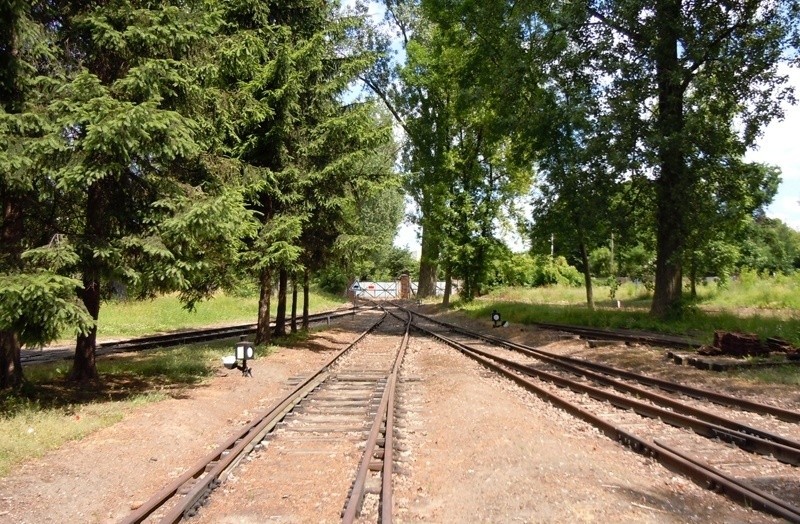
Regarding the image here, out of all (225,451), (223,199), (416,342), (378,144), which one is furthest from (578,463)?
(416,342)

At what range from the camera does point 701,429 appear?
7734 millimetres

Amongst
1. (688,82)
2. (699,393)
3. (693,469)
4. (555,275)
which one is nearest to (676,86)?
(688,82)

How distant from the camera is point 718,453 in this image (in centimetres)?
692

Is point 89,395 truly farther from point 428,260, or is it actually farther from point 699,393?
point 428,260

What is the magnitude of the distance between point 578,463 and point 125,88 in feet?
26.5

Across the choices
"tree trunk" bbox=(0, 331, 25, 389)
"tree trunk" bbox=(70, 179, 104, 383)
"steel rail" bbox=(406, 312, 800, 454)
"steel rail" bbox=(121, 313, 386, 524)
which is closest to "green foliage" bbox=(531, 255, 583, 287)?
"steel rail" bbox=(406, 312, 800, 454)

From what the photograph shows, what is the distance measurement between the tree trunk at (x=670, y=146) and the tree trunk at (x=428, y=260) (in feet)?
63.8

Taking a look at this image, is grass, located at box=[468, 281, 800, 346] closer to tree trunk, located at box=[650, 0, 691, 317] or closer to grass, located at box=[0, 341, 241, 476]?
tree trunk, located at box=[650, 0, 691, 317]

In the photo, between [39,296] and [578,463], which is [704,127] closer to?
[578,463]

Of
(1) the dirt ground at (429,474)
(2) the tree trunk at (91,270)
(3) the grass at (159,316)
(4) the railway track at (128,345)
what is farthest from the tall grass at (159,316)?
(1) the dirt ground at (429,474)

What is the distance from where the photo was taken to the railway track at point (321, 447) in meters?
5.30

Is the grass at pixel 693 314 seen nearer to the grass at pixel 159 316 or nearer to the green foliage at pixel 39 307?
the grass at pixel 159 316

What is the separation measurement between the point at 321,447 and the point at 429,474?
64.9 inches

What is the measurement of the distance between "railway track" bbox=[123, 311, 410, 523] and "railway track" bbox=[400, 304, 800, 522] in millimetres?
3076
